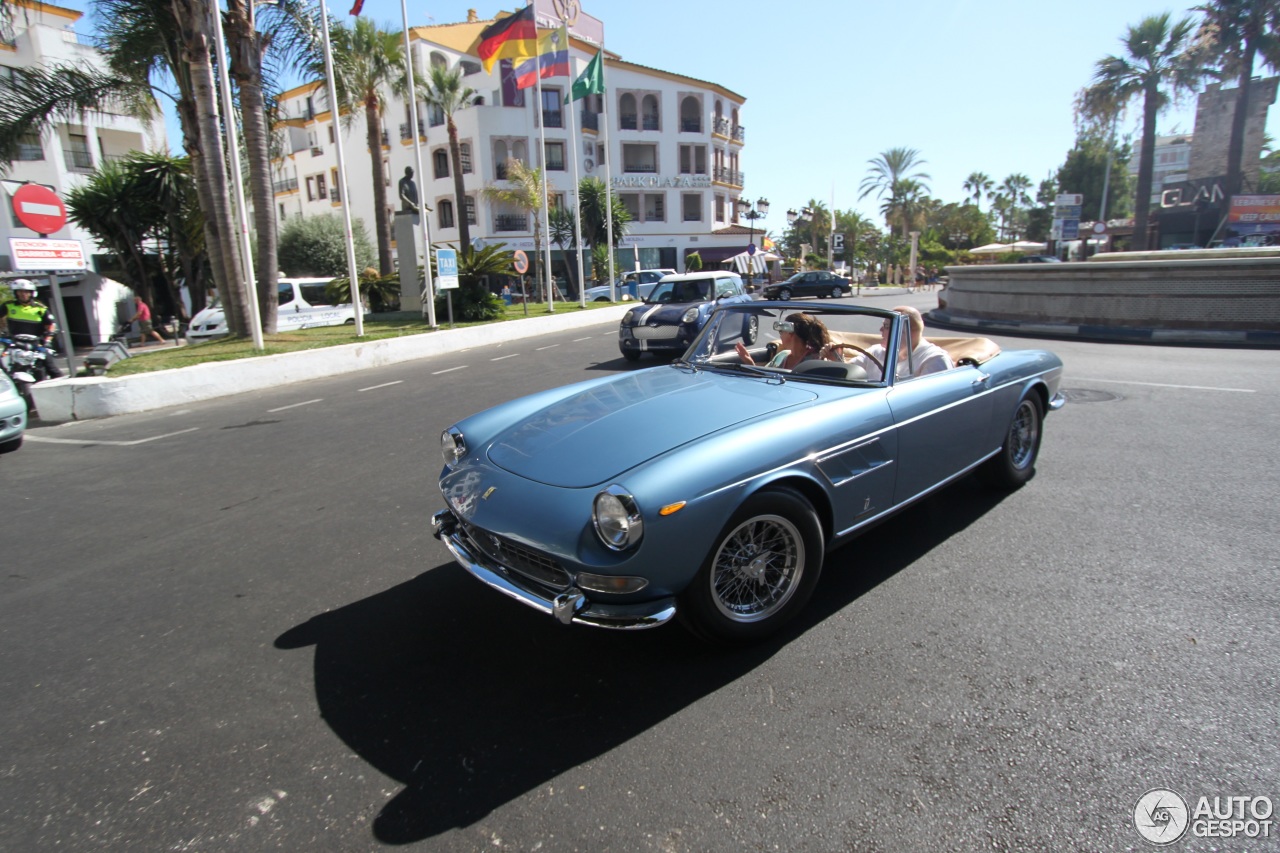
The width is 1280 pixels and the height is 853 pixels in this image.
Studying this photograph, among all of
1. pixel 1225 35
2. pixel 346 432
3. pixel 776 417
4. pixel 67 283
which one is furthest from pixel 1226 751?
pixel 1225 35

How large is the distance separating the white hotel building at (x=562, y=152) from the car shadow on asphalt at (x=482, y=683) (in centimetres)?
3635

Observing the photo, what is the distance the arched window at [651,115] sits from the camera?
4416cm

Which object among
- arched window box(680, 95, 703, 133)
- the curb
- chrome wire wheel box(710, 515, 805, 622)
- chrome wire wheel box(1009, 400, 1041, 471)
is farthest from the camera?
arched window box(680, 95, 703, 133)

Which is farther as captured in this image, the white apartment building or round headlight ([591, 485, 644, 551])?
the white apartment building

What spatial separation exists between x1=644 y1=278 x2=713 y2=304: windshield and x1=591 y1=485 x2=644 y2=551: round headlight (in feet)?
35.8

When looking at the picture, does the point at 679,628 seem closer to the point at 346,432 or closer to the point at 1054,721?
the point at 1054,721

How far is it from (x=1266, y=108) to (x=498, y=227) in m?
43.8

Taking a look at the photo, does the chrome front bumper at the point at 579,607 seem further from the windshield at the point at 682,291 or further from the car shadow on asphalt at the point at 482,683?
the windshield at the point at 682,291

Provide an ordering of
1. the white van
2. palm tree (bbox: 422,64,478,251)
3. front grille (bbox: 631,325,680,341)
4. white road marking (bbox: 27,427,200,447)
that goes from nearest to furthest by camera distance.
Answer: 1. white road marking (bbox: 27,427,200,447)
2. front grille (bbox: 631,325,680,341)
3. the white van
4. palm tree (bbox: 422,64,478,251)

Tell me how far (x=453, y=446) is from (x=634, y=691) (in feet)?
5.40

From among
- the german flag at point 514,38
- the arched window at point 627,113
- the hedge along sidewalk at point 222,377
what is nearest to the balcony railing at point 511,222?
the arched window at point 627,113

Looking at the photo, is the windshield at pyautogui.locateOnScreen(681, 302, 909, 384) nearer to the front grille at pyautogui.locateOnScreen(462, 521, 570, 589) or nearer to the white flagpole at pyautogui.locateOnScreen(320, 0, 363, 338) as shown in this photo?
the front grille at pyautogui.locateOnScreen(462, 521, 570, 589)

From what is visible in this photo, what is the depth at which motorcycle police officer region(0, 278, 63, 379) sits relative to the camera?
1045 cm

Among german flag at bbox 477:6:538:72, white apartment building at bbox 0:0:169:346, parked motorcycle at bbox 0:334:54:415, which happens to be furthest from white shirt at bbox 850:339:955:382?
white apartment building at bbox 0:0:169:346
